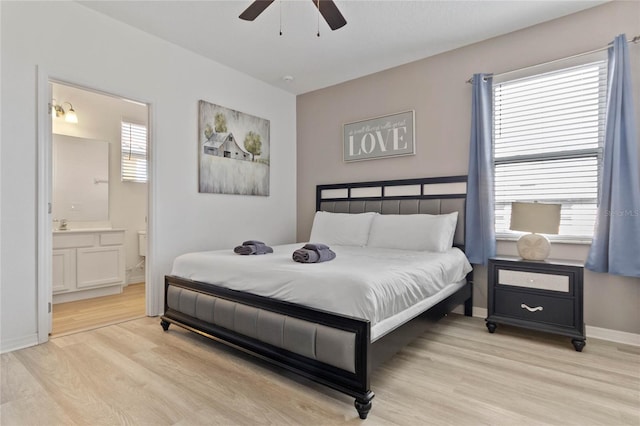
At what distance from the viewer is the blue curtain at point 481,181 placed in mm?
3262

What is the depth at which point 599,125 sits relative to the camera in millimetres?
2863

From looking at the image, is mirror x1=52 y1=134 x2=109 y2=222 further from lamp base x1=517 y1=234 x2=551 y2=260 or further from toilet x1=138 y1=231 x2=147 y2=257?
lamp base x1=517 y1=234 x2=551 y2=260

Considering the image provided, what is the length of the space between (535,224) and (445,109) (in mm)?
1576

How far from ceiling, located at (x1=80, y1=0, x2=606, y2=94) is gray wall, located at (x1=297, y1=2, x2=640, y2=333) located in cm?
14

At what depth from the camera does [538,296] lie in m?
2.77

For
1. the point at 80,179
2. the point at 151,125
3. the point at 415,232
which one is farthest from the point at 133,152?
the point at 415,232

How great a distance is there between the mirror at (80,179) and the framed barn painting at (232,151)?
181 centimetres

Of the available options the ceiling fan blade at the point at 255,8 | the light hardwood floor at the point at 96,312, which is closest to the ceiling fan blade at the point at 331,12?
the ceiling fan blade at the point at 255,8

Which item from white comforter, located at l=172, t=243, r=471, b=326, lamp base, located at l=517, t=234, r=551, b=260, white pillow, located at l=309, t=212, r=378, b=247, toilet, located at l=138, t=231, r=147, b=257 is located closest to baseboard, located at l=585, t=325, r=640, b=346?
lamp base, located at l=517, t=234, r=551, b=260

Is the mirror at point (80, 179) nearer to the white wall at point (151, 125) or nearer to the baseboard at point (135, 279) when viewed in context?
the baseboard at point (135, 279)

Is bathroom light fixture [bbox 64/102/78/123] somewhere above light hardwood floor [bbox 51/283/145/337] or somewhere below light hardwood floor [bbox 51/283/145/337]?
above

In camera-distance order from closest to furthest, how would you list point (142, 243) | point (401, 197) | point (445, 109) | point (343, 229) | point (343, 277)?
point (343, 277) → point (445, 109) → point (343, 229) → point (401, 197) → point (142, 243)

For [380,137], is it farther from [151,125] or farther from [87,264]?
[87,264]

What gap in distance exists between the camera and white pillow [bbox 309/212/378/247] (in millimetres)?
3721
